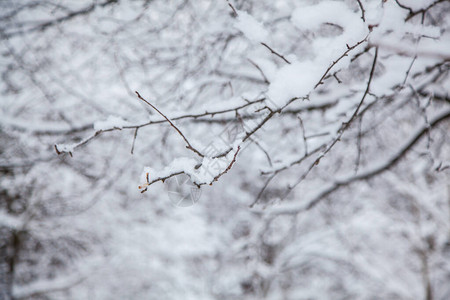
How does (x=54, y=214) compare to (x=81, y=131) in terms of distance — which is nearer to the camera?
(x=81, y=131)

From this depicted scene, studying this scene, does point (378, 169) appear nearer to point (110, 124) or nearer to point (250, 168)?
point (110, 124)

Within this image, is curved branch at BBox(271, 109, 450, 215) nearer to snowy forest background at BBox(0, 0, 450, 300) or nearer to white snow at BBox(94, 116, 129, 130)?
snowy forest background at BBox(0, 0, 450, 300)

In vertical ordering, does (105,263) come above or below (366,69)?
below

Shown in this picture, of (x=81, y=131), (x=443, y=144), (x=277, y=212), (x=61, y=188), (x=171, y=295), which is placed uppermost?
(x=61, y=188)

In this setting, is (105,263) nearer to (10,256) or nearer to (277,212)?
(10,256)

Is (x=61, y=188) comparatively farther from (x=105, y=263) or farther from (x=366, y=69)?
(x=366, y=69)

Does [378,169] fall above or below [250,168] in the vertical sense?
below

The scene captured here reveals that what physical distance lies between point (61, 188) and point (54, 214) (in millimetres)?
968

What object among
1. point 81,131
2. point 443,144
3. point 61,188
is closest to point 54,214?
point 61,188

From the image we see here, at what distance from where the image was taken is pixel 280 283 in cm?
640

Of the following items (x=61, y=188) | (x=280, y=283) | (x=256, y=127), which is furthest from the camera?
(x=280, y=283)

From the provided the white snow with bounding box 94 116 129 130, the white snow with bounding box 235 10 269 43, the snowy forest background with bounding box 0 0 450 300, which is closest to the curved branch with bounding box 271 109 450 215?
the snowy forest background with bounding box 0 0 450 300

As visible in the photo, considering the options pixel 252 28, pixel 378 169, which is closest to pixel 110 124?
pixel 252 28

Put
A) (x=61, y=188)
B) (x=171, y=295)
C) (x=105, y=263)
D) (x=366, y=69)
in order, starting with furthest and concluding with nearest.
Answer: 1. (x=171, y=295)
2. (x=105, y=263)
3. (x=61, y=188)
4. (x=366, y=69)
